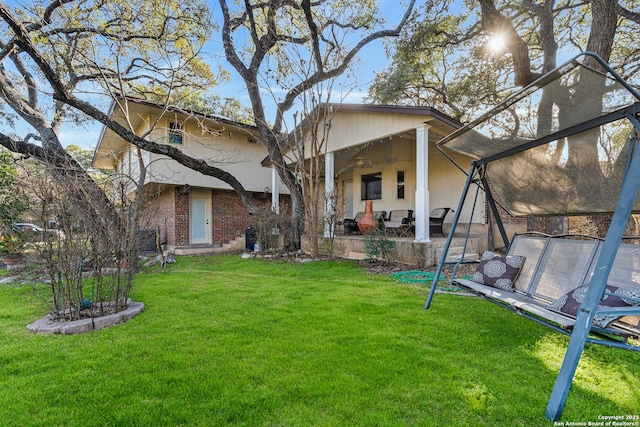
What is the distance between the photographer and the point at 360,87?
9.63 metres

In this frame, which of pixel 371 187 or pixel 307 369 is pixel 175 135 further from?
pixel 307 369

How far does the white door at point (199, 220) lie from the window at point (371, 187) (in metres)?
6.58

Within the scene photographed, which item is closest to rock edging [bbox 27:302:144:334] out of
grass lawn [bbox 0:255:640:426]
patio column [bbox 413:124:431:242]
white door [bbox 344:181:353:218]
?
grass lawn [bbox 0:255:640:426]

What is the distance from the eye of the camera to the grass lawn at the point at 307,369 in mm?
1996

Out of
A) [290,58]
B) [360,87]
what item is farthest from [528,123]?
[290,58]

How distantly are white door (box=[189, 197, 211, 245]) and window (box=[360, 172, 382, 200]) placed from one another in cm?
658

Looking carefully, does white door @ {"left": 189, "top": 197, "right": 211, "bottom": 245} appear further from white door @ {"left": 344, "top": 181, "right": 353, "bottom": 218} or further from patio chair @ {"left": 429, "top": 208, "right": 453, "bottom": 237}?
patio chair @ {"left": 429, "top": 208, "right": 453, "bottom": 237}

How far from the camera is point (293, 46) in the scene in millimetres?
9641

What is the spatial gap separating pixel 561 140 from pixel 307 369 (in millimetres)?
3473

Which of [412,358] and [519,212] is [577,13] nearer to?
[519,212]

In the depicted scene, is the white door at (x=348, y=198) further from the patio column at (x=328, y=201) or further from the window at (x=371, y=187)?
the patio column at (x=328, y=201)

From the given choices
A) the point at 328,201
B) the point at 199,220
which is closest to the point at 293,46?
the point at 328,201

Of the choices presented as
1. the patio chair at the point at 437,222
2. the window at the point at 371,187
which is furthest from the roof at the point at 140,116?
the patio chair at the point at 437,222

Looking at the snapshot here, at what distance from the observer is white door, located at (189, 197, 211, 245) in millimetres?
12992
